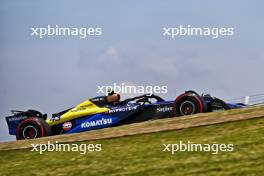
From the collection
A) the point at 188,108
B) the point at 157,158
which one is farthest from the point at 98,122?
the point at 157,158

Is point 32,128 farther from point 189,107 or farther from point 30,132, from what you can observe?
point 189,107

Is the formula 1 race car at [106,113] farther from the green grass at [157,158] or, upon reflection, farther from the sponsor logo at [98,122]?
the green grass at [157,158]

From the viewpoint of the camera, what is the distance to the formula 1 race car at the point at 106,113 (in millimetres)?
13586

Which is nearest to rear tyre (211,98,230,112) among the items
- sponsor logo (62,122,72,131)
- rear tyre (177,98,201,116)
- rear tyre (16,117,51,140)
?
rear tyre (177,98,201,116)

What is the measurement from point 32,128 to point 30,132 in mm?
138

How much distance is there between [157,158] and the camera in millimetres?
9180

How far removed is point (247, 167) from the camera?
7.82 meters

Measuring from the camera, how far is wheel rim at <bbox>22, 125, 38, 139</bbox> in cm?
1502

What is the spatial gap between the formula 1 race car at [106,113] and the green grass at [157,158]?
2343 millimetres

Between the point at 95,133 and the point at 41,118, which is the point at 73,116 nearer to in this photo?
the point at 41,118

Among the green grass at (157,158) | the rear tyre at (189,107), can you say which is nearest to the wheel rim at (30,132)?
the green grass at (157,158)

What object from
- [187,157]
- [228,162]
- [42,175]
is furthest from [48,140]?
[228,162]

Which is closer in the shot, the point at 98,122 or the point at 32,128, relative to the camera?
the point at 98,122

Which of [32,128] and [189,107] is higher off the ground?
[189,107]
